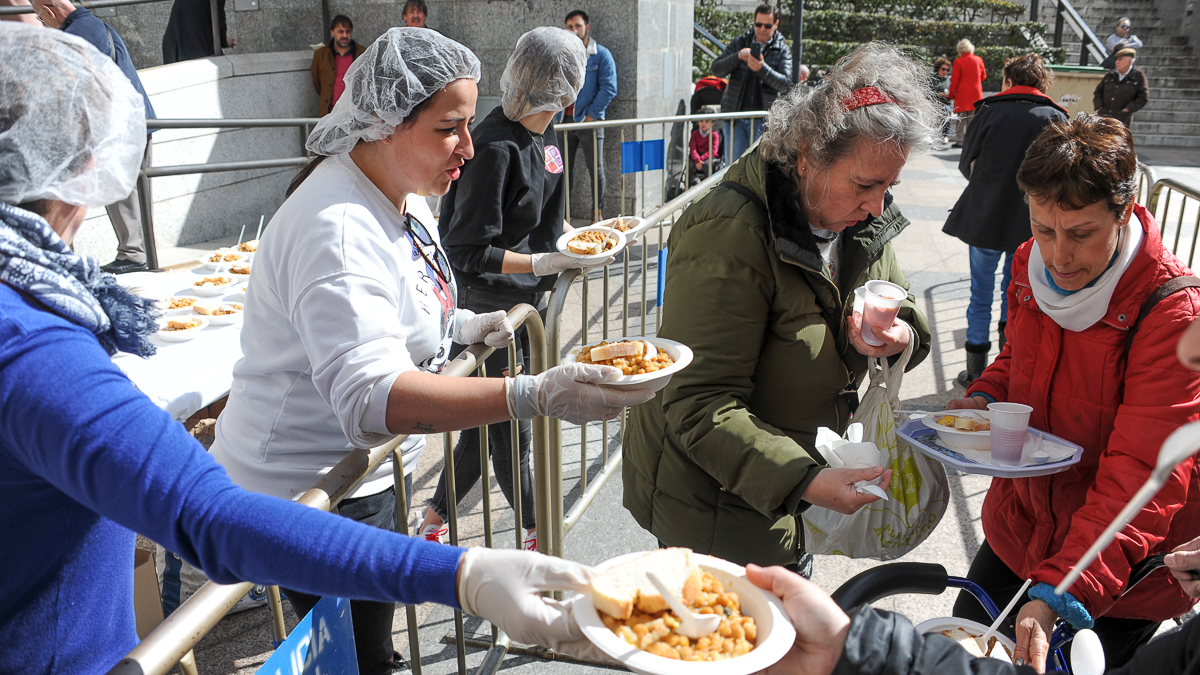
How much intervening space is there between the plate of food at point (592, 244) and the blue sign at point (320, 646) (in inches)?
81.7

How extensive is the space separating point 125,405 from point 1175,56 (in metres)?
26.8

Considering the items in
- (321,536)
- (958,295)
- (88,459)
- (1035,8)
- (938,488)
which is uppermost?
(1035,8)

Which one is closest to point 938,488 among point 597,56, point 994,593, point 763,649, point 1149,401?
point 994,593

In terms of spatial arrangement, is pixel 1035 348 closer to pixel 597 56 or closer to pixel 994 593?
pixel 994 593

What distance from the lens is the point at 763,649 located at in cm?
131

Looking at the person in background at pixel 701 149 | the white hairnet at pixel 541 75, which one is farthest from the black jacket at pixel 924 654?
the person in background at pixel 701 149

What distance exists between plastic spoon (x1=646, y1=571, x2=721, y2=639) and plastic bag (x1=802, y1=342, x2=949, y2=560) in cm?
103

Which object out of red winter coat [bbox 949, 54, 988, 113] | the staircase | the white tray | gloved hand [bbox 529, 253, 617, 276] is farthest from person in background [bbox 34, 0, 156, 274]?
the staircase

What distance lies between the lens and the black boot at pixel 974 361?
5.56 m

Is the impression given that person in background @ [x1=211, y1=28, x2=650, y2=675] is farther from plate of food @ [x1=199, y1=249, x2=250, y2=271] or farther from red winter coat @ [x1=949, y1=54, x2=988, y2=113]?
red winter coat @ [x1=949, y1=54, x2=988, y2=113]

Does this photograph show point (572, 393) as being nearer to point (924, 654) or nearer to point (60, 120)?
point (924, 654)

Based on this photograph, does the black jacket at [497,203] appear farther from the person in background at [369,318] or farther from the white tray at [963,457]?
the white tray at [963,457]

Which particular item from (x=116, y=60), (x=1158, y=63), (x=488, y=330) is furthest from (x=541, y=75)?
(x=1158, y=63)

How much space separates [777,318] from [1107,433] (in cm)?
95
